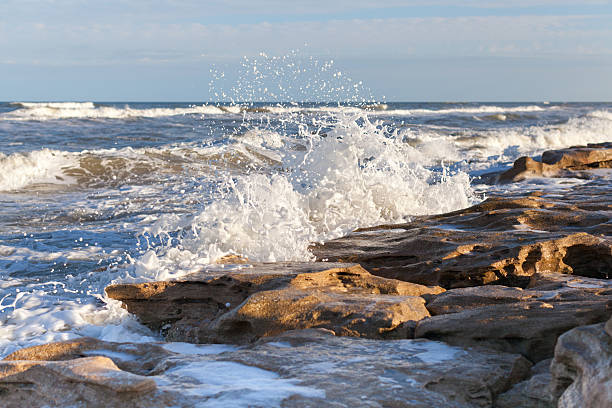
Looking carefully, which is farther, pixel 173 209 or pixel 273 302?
pixel 173 209

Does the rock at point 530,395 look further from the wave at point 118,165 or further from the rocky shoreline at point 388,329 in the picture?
the wave at point 118,165

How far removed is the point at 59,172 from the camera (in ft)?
41.8

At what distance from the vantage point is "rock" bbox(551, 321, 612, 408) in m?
1.57

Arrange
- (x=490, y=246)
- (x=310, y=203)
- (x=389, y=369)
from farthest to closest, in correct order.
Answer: (x=310, y=203)
(x=490, y=246)
(x=389, y=369)

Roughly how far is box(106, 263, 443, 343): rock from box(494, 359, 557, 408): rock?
2.54 ft

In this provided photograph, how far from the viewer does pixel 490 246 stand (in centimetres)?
431

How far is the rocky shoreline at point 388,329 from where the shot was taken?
1.97m

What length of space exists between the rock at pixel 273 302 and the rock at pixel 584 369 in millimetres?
1025

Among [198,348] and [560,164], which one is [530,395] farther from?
[560,164]

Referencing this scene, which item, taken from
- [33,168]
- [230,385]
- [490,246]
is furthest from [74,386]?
[33,168]

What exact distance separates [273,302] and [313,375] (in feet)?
3.02

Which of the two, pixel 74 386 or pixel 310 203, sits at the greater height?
pixel 310 203

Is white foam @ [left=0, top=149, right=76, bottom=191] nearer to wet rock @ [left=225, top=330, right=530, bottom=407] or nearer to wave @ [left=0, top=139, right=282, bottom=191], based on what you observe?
wave @ [left=0, top=139, right=282, bottom=191]

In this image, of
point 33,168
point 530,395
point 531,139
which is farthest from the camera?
point 531,139
